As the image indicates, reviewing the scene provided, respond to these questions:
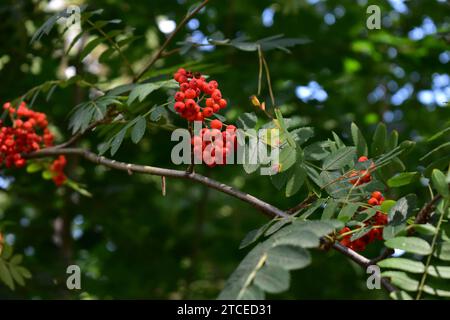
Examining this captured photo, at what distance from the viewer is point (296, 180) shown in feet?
5.55

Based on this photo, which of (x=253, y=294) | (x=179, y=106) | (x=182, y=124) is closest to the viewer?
(x=253, y=294)

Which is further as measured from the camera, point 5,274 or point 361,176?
point 5,274

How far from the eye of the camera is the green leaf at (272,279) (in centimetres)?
121

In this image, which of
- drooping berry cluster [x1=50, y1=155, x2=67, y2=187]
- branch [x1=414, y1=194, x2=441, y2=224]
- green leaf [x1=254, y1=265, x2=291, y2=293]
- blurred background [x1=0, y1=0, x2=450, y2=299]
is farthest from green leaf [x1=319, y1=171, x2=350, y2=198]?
blurred background [x1=0, y1=0, x2=450, y2=299]

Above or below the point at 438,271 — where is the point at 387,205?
above

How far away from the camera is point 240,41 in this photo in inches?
97.2

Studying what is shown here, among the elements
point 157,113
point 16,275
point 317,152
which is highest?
point 157,113

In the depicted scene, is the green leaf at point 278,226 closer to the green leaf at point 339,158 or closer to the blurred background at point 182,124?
the green leaf at point 339,158

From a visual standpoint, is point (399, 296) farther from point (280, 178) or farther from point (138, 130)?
point (138, 130)

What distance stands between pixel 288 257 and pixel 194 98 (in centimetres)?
68

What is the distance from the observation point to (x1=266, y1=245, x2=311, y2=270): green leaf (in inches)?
49.1

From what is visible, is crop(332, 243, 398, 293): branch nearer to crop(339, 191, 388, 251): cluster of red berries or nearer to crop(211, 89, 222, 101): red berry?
crop(339, 191, 388, 251): cluster of red berries

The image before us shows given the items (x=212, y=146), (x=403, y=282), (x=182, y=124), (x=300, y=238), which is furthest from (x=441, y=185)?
(x=182, y=124)

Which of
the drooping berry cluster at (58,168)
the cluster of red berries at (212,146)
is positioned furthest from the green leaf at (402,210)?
the drooping berry cluster at (58,168)
